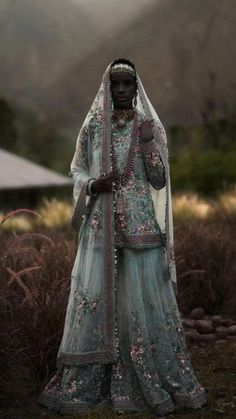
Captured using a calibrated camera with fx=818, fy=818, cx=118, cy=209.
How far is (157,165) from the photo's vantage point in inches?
186

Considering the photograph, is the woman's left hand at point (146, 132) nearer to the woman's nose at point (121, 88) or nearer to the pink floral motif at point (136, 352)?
the woman's nose at point (121, 88)

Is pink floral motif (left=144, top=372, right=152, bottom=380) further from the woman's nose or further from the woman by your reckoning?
the woman's nose

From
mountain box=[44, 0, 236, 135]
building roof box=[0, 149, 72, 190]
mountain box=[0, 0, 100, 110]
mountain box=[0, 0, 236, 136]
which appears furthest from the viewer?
mountain box=[0, 0, 100, 110]

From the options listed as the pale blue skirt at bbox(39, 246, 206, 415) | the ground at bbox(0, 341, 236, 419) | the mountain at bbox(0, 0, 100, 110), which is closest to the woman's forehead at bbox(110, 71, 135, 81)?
the pale blue skirt at bbox(39, 246, 206, 415)

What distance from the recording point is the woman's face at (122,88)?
15.5ft

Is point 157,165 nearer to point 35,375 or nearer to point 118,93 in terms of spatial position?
point 118,93

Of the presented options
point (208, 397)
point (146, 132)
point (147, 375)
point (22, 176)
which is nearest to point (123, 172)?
point (146, 132)

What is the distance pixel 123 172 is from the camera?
15.7 ft

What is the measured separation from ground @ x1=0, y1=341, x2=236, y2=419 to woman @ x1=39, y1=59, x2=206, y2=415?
3.2 inches

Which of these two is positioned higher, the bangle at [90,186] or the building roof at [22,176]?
the building roof at [22,176]

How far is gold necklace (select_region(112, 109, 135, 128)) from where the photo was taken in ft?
15.8

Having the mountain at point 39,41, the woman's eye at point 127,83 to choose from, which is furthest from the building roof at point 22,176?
the mountain at point 39,41

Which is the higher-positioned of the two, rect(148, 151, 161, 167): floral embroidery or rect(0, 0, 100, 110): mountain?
rect(0, 0, 100, 110): mountain

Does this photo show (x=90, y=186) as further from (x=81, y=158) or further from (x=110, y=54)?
(x=110, y=54)
